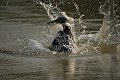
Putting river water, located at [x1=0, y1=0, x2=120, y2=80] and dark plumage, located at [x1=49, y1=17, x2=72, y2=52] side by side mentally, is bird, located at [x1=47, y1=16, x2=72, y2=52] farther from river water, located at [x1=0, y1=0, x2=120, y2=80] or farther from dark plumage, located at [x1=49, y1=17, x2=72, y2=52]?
river water, located at [x1=0, y1=0, x2=120, y2=80]

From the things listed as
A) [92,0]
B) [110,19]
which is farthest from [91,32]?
[92,0]

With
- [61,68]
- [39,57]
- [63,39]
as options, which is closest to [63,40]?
[63,39]

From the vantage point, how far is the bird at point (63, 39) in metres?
12.9

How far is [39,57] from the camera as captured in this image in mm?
11922

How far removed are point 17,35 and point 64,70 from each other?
598cm

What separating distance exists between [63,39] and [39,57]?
4.67 feet

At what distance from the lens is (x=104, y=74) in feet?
30.8

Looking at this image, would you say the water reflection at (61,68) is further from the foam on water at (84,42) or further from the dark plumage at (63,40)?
the dark plumage at (63,40)

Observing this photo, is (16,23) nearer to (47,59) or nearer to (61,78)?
(47,59)

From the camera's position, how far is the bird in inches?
508

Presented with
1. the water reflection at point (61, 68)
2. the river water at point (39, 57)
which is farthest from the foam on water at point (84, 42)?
the water reflection at point (61, 68)

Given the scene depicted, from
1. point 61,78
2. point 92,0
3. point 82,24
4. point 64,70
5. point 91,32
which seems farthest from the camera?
point 92,0

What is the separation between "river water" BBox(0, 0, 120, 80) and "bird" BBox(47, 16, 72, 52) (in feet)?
0.90

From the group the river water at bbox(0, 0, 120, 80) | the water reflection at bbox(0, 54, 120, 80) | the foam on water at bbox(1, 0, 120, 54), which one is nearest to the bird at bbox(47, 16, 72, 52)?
the foam on water at bbox(1, 0, 120, 54)
